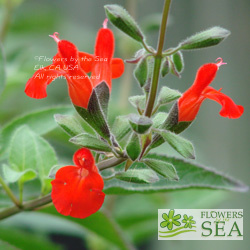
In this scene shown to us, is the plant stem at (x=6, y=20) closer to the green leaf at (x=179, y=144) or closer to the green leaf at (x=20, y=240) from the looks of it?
the green leaf at (x=20, y=240)

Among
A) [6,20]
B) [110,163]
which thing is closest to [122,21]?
[110,163]

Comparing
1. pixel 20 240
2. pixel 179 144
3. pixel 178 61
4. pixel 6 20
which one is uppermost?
pixel 6 20

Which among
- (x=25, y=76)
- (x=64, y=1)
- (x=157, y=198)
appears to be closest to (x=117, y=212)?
(x=157, y=198)

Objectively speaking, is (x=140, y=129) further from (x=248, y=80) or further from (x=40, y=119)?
(x=248, y=80)

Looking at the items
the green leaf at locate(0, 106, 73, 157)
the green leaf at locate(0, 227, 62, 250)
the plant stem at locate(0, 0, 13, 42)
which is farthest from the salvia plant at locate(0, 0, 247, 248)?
the plant stem at locate(0, 0, 13, 42)

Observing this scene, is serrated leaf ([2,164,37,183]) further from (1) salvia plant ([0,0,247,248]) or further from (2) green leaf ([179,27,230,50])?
(2) green leaf ([179,27,230,50])

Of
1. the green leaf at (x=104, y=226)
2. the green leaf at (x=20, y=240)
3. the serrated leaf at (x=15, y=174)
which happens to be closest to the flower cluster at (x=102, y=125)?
the serrated leaf at (x=15, y=174)

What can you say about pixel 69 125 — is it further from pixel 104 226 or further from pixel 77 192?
pixel 104 226
